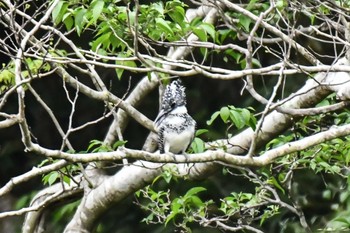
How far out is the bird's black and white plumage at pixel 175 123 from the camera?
4.49 meters

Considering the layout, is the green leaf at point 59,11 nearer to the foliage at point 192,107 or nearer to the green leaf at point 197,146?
the foliage at point 192,107

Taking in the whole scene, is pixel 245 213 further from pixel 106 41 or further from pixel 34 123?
pixel 34 123

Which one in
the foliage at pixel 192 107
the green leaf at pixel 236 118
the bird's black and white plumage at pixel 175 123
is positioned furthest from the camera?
the bird's black and white plumage at pixel 175 123

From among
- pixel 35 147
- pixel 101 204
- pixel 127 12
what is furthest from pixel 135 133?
pixel 35 147

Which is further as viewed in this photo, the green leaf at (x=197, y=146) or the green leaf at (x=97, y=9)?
the green leaf at (x=197, y=146)

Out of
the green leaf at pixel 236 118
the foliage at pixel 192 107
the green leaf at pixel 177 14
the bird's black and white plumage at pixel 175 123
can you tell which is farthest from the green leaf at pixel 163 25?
the bird's black and white plumage at pixel 175 123

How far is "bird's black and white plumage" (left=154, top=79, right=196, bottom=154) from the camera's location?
4488mm

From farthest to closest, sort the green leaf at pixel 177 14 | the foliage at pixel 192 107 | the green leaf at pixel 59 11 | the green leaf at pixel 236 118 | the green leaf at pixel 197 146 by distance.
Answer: the green leaf at pixel 197 146
the green leaf at pixel 177 14
the green leaf at pixel 59 11
the green leaf at pixel 236 118
the foliage at pixel 192 107

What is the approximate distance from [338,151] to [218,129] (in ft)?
7.68

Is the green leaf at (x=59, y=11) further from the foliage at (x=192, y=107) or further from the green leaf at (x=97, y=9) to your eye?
the green leaf at (x=97, y=9)

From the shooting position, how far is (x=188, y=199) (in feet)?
14.8

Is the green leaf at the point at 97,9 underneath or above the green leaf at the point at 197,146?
above

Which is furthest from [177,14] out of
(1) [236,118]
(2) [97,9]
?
(1) [236,118]

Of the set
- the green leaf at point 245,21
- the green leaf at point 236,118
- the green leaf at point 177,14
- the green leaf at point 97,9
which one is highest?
the green leaf at point 97,9
